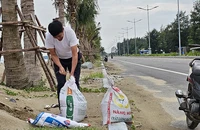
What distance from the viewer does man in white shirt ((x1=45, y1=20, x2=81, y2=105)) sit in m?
5.27

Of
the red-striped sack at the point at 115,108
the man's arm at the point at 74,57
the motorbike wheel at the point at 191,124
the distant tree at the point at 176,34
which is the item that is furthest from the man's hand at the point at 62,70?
the distant tree at the point at 176,34

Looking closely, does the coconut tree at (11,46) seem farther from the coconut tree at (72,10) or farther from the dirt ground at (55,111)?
the coconut tree at (72,10)

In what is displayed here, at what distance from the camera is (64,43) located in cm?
551

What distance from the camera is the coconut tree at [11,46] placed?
8.12m

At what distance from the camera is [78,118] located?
17.2 feet

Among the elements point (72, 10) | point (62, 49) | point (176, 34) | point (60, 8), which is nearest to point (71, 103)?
point (62, 49)

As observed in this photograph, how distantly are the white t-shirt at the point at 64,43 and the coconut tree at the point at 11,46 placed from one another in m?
2.71

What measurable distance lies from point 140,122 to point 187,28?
277ft

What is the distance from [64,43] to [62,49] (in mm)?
150

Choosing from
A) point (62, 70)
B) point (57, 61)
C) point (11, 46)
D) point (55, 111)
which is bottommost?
point (55, 111)

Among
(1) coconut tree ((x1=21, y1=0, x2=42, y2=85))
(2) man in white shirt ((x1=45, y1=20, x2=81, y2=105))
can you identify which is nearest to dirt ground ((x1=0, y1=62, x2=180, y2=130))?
(2) man in white shirt ((x1=45, y1=20, x2=81, y2=105))

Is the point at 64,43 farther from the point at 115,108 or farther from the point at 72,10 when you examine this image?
the point at 72,10

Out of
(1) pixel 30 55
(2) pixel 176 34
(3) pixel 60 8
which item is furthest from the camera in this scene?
(2) pixel 176 34

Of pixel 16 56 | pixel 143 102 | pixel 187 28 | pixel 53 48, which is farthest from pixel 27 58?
pixel 187 28
